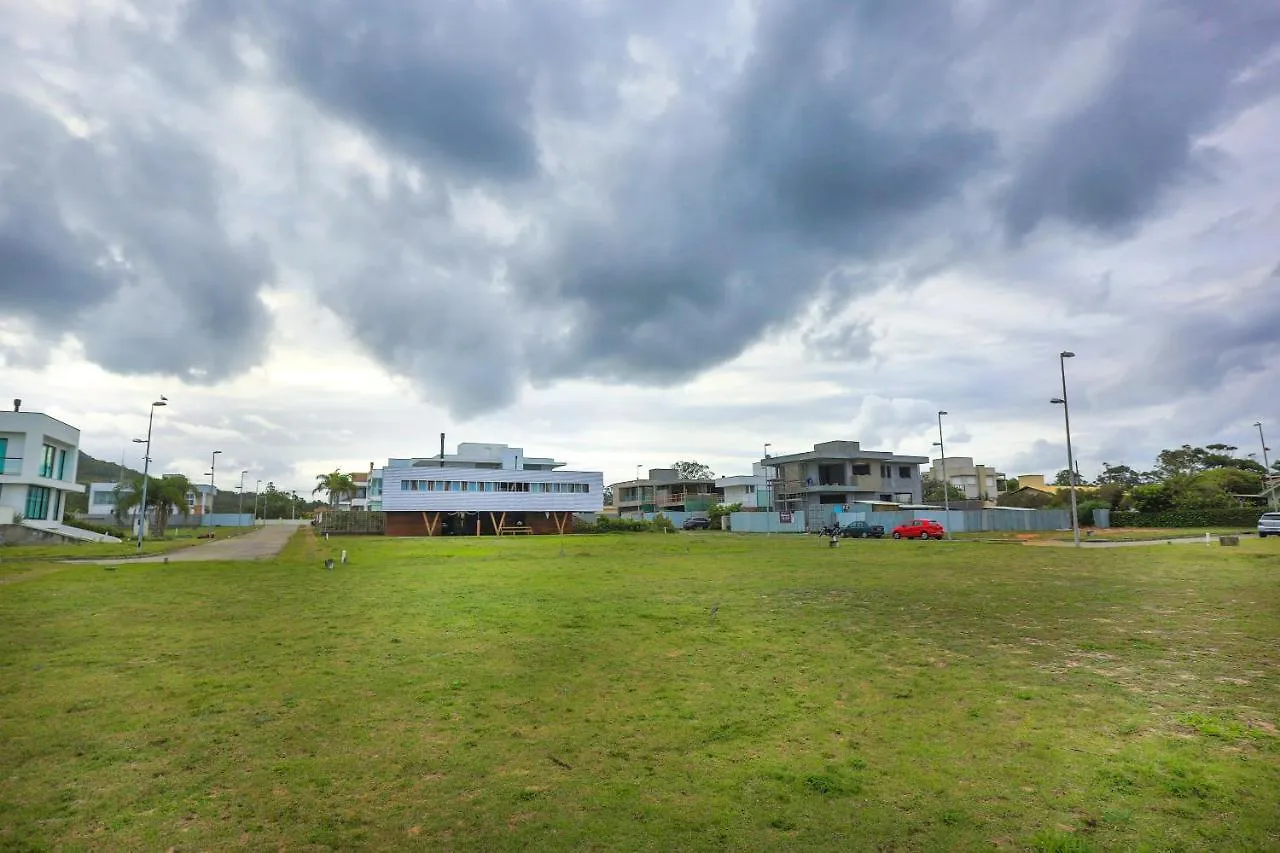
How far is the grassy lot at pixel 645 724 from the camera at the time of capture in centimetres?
650

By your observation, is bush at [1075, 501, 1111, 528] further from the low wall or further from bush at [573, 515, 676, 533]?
bush at [573, 515, 676, 533]

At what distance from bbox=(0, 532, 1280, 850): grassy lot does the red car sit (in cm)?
3769

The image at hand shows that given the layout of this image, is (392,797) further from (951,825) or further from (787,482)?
(787,482)

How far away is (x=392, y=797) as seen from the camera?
7.07m

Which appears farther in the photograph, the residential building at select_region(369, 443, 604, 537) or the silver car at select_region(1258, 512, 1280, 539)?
the residential building at select_region(369, 443, 604, 537)

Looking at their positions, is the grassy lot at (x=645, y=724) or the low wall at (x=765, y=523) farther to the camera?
the low wall at (x=765, y=523)

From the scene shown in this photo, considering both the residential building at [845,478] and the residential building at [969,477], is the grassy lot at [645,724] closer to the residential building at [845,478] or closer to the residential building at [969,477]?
the residential building at [845,478]

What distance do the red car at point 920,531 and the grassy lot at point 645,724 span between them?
37691mm

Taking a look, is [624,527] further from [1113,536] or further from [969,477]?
[969,477]

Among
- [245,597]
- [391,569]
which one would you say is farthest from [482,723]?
[391,569]

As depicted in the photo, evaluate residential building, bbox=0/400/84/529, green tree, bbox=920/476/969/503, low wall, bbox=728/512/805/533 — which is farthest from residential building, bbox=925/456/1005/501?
residential building, bbox=0/400/84/529

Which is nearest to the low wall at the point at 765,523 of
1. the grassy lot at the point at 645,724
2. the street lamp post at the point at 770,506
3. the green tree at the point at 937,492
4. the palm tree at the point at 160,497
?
the street lamp post at the point at 770,506

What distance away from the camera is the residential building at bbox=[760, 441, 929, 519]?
86.9 meters

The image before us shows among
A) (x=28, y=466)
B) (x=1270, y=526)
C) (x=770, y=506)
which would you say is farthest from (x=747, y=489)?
(x=28, y=466)
